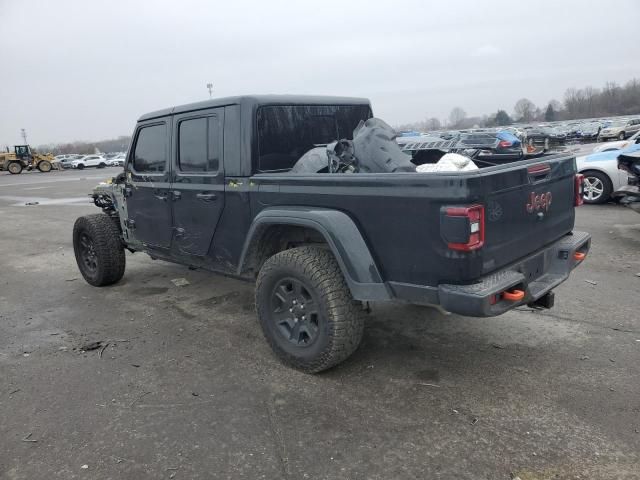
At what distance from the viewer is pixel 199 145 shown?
4.39 metres

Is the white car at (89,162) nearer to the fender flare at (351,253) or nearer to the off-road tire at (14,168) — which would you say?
the off-road tire at (14,168)

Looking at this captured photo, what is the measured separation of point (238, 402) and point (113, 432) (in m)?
0.76

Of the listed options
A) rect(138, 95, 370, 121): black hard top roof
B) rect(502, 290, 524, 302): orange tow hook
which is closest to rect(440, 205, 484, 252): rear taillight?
rect(502, 290, 524, 302): orange tow hook

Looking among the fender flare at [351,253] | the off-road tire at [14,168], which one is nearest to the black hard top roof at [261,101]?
the fender flare at [351,253]

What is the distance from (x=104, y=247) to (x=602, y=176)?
941 centimetres

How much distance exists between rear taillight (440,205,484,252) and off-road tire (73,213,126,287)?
14.1 ft

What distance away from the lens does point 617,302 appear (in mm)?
4820

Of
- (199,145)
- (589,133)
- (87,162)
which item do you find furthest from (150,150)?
(87,162)

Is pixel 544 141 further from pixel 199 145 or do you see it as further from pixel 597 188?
pixel 199 145

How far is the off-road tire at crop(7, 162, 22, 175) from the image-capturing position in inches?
1708

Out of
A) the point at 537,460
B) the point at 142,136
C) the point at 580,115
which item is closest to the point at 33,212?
the point at 142,136

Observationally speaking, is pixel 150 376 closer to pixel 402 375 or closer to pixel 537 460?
pixel 402 375

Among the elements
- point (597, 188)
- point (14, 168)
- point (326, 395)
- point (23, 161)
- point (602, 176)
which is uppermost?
point (23, 161)

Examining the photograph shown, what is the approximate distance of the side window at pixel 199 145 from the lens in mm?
4191
